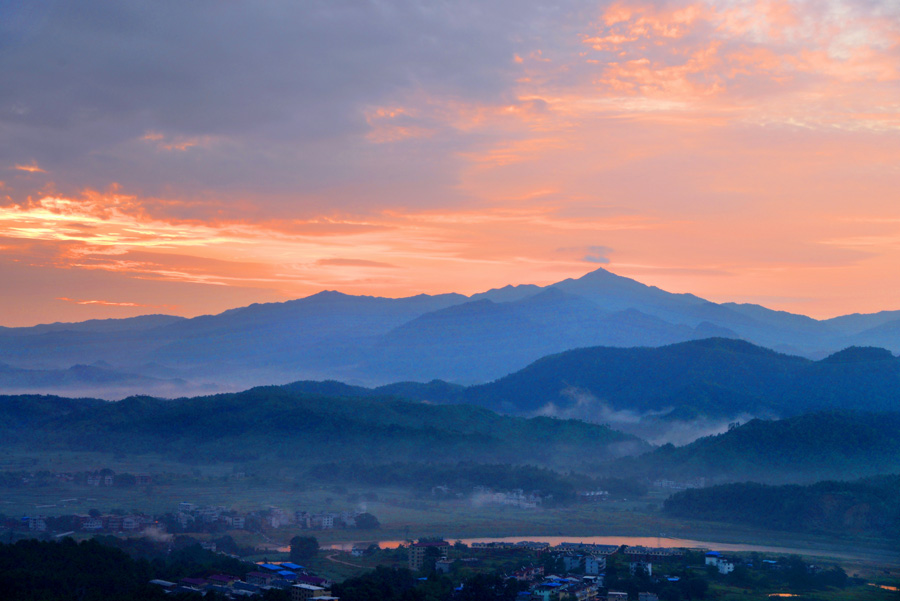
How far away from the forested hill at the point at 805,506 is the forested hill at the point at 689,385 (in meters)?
58.8

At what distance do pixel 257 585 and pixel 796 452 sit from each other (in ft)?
257

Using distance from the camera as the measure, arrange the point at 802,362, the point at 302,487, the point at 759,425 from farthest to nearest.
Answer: the point at 802,362
the point at 759,425
the point at 302,487

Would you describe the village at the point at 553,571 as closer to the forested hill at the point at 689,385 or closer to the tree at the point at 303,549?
the tree at the point at 303,549

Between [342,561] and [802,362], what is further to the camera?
[802,362]

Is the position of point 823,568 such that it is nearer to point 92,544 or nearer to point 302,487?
point 92,544

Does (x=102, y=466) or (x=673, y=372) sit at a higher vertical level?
(x=673, y=372)

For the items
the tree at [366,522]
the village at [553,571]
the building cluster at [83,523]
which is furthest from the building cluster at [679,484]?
the building cluster at [83,523]

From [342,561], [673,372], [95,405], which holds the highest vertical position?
[673,372]

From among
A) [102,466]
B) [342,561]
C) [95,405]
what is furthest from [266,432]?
[342,561]

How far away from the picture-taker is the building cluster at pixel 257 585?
38219mm

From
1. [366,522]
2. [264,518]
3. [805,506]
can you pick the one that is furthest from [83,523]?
[805,506]

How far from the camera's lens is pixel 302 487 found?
94.4 m

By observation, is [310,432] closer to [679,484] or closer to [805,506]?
[679,484]

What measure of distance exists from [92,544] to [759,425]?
283 feet
